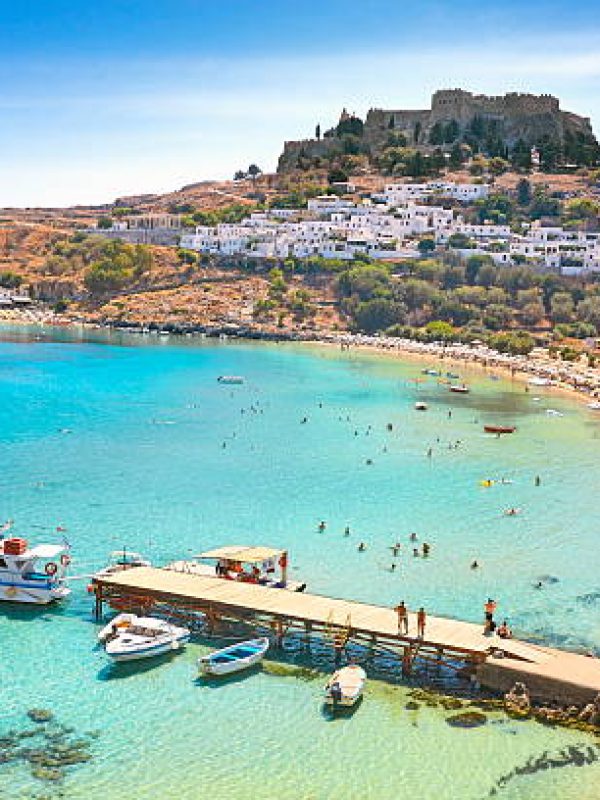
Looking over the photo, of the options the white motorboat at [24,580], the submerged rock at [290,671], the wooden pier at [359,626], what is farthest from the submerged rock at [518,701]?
the white motorboat at [24,580]

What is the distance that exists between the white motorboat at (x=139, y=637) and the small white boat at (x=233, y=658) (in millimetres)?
870

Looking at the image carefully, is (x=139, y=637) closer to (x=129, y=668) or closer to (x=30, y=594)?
(x=129, y=668)

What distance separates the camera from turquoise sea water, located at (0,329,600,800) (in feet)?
63.6

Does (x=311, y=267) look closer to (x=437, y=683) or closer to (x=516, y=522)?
(x=516, y=522)

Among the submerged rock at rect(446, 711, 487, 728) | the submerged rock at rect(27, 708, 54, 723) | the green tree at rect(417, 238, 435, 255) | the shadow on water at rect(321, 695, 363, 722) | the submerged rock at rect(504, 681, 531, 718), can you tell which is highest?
the green tree at rect(417, 238, 435, 255)

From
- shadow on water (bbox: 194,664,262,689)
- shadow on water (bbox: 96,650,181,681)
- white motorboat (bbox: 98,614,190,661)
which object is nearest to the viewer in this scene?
shadow on water (bbox: 194,664,262,689)

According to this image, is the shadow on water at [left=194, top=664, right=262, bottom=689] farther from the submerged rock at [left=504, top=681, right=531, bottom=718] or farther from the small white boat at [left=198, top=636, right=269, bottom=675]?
the submerged rock at [left=504, top=681, right=531, bottom=718]

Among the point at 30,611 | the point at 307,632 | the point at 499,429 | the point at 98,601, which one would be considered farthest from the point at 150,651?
the point at 499,429

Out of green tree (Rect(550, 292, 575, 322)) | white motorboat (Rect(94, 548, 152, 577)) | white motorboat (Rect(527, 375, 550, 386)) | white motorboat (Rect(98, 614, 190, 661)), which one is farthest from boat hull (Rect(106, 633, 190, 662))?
green tree (Rect(550, 292, 575, 322))

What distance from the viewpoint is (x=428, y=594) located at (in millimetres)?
28562

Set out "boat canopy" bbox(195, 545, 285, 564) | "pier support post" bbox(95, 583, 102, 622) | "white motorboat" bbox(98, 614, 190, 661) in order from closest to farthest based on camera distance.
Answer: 1. "white motorboat" bbox(98, 614, 190, 661)
2. "pier support post" bbox(95, 583, 102, 622)
3. "boat canopy" bbox(195, 545, 285, 564)

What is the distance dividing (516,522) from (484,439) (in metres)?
15.9

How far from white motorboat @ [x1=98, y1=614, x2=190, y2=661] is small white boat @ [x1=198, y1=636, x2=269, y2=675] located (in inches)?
34.2

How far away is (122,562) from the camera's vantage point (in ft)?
95.9
